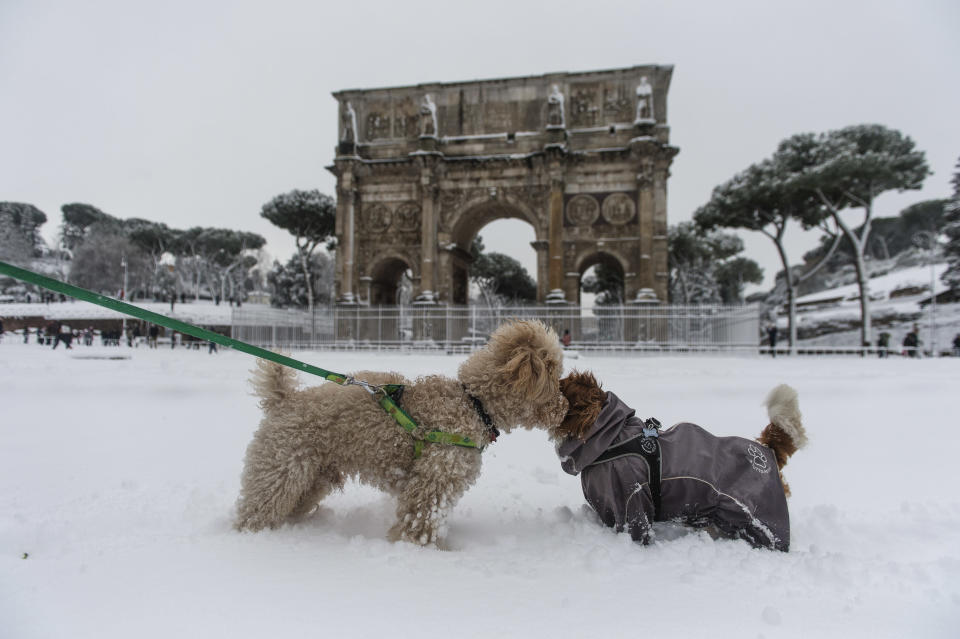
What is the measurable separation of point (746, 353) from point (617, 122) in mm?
11855

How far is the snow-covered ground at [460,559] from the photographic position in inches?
70.9

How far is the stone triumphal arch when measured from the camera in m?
22.6

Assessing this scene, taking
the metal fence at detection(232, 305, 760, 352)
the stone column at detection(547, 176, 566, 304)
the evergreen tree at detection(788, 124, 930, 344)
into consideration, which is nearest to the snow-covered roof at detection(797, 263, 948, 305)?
the evergreen tree at detection(788, 124, 930, 344)

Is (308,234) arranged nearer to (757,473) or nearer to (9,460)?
(9,460)

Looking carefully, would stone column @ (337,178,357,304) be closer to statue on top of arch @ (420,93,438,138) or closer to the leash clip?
statue on top of arch @ (420,93,438,138)

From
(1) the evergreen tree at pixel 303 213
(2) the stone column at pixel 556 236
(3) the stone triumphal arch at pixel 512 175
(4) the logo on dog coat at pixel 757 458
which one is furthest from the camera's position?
(1) the evergreen tree at pixel 303 213

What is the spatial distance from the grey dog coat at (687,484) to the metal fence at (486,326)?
51.6 feet

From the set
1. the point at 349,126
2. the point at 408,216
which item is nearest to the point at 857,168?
the point at 408,216

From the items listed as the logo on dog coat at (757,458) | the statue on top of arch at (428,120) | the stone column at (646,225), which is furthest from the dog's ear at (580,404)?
the statue on top of arch at (428,120)

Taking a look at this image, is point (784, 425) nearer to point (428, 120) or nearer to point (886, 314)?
point (428, 120)

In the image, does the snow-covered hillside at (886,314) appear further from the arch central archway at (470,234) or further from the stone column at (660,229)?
the arch central archway at (470,234)

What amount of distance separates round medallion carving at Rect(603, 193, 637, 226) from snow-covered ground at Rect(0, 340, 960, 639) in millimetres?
19205

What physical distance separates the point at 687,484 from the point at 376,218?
24196 millimetres

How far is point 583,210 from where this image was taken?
2362cm
